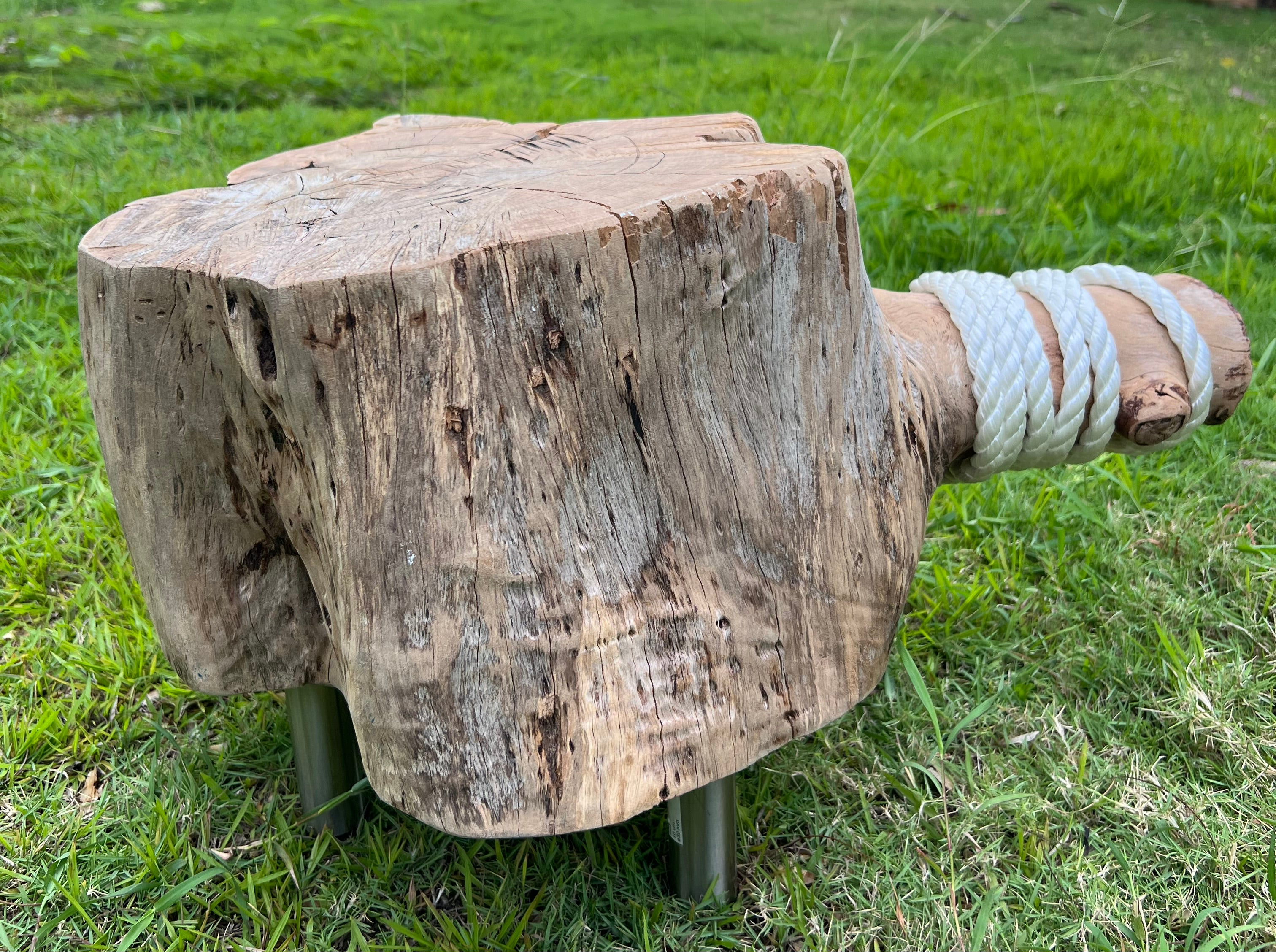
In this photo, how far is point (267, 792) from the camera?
1.55 meters

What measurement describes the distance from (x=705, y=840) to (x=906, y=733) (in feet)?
1.56

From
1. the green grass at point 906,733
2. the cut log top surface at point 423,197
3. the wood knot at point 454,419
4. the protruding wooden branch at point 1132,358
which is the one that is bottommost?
the green grass at point 906,733

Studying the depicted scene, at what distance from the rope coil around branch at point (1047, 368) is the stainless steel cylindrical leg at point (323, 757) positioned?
1058mm

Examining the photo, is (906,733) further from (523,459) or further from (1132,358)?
(523,459)

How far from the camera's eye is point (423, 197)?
1179mm

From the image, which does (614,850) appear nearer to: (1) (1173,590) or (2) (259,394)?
(2) (259,394)

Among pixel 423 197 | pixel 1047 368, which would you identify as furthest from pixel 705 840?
pixel 423 197

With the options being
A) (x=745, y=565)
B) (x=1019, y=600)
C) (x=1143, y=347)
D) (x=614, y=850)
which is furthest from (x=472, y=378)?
(x=1019, y=600)

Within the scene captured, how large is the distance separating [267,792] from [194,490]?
626mm

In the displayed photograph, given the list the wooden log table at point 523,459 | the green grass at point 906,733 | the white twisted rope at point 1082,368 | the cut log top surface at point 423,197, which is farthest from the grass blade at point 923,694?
the cut log top surface at point 423,197

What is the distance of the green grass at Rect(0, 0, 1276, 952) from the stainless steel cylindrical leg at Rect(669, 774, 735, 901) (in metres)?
0.04

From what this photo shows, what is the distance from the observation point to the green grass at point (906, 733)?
4.41ft

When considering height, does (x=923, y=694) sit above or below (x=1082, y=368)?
below

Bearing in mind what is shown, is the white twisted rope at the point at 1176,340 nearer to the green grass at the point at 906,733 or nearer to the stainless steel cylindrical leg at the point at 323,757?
the green grass at the point at 906,733
